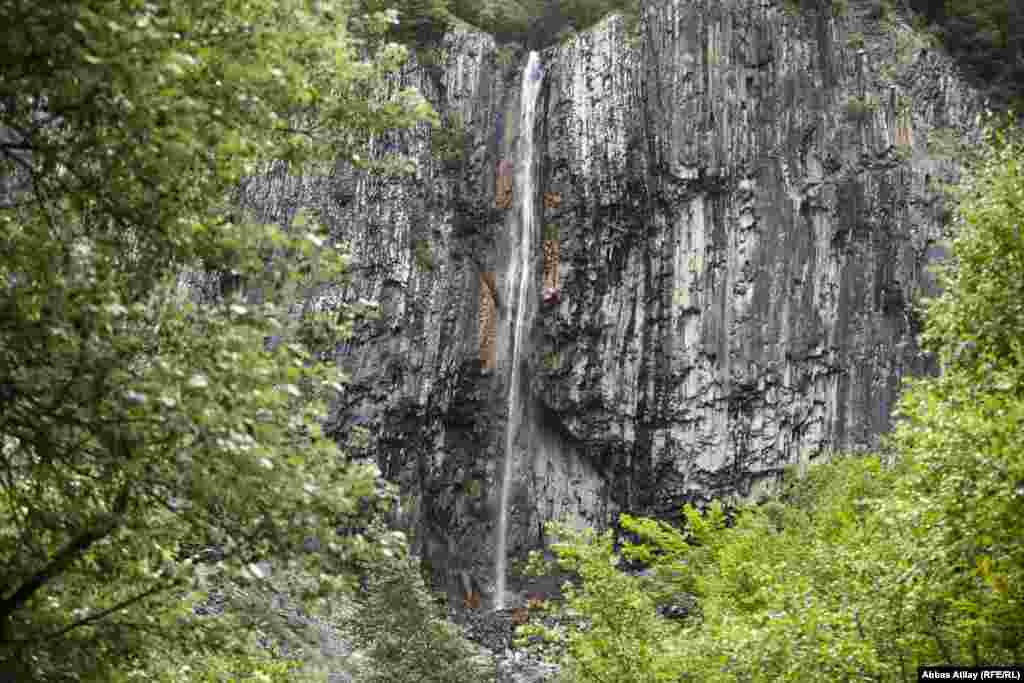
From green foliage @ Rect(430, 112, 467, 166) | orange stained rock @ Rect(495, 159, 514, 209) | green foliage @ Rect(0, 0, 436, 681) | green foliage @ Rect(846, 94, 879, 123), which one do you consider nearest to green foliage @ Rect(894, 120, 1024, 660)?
green foliage @ Rect(0, 0, 436, 681)

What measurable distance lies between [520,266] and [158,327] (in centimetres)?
3176

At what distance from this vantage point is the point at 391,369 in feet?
114

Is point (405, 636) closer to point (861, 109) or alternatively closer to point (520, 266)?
point (520, 266)

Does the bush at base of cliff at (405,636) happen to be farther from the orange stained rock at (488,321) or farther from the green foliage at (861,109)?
the green foliage at (861,109)

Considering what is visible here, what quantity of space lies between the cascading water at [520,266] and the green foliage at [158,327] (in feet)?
95.2

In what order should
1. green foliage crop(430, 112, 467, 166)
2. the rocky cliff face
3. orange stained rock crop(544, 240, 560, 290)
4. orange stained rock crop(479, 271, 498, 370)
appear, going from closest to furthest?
the rocky cliff face
orange stained rock crop(544, 240, 560, 290)
orange stained rock crop(479, 271, 498, 370)
green foliage crop(430, 112, 467, 166)

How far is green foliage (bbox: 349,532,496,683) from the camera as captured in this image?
61.4 ft

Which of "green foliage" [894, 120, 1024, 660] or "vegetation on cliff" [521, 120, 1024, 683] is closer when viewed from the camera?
"green foliage" [894, 120, 1024, 660]

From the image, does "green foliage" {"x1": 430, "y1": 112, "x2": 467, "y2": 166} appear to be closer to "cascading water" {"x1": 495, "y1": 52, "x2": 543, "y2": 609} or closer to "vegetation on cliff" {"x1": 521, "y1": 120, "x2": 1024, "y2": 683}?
"cascading water" {"x1": 495, "y1": 52, "x2": 543, "y2": 609}

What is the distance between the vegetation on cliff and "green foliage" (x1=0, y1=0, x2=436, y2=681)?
4.91 metres

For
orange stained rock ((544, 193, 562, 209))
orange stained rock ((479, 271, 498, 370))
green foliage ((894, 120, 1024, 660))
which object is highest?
orange stained rock ((544, 193, 562, 209))

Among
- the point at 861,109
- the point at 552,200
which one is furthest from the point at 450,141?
the point at 861,109

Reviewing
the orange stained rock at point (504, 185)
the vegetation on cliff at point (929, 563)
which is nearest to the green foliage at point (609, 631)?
the vegetation on cliff at point (929, 563)

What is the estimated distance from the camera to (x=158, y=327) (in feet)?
17.4
